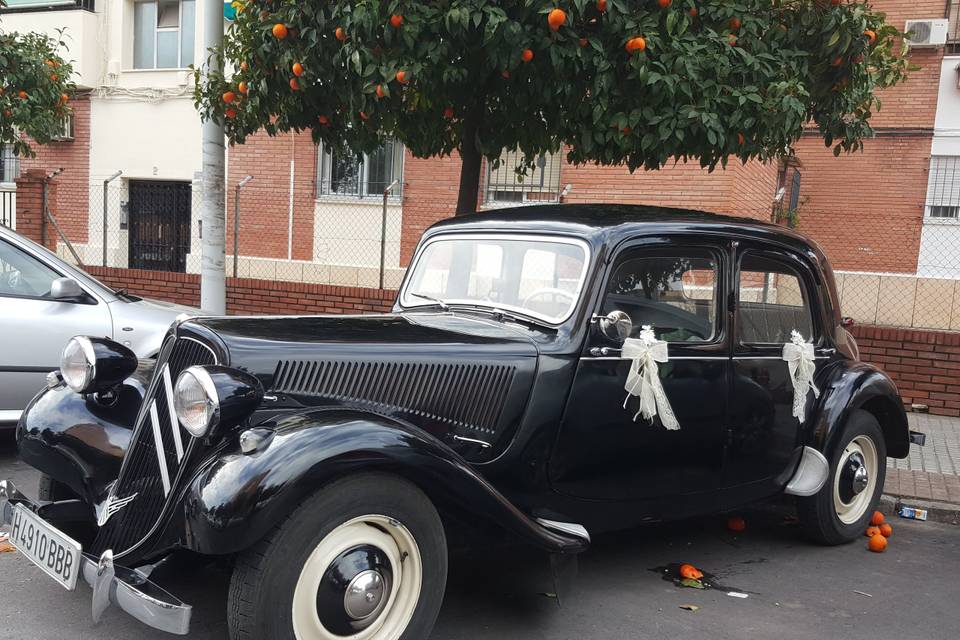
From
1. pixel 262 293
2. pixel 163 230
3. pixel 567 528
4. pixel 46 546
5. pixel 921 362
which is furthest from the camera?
pixel 163 230

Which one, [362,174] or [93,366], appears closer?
[93,366]

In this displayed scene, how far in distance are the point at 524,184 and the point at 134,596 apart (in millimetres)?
10548

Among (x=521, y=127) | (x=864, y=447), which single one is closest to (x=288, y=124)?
(x=521, y=127)

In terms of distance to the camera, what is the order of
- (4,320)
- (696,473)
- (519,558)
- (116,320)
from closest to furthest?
(696,473), (519,558), (4,320), (116,320)

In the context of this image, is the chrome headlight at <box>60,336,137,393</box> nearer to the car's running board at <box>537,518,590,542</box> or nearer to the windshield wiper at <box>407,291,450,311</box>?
the windshield wiper at <box>407,291,450,311</box>

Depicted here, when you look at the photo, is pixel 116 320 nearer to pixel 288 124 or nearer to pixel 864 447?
pixel 288 124

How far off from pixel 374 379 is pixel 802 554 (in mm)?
2821

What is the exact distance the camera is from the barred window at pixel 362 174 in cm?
1371

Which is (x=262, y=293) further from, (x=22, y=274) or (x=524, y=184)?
(x=22, y=274)

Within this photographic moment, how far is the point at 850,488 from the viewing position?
486 cm

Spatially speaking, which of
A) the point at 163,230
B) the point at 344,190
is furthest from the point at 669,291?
the point at 163,230

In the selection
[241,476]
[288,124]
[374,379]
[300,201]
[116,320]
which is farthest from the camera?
[300,201]

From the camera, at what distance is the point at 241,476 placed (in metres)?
2.67

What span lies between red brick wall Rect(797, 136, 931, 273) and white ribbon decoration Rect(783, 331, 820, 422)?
1111cm
